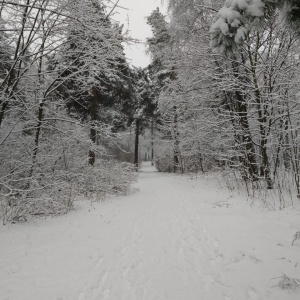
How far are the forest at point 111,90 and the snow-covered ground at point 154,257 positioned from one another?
3.37 ft

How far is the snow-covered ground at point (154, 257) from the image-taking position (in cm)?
281

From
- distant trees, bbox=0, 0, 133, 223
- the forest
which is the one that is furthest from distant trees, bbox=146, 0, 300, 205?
distant trees, bbox=0, 0, 133, 223

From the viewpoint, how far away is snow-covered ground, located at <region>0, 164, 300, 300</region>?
281cm

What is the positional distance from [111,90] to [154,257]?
39.2 ft

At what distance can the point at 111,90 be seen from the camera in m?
14.1

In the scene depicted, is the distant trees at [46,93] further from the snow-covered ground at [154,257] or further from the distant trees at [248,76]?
the distant trees at [248,76]

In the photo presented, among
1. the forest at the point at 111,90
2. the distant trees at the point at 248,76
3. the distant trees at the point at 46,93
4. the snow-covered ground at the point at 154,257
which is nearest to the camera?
the distant trees at the point at 248,76

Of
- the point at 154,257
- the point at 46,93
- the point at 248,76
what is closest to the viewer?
the point at 154,257

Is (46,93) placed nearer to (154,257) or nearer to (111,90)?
(154,257)

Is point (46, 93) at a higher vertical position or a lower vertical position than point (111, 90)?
lower

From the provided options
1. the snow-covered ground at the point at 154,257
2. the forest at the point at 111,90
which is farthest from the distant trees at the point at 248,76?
the snow-covered ground at the point at 154,257

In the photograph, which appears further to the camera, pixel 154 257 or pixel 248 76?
pixel 248 76

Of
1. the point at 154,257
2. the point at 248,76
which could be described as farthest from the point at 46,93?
the point at 248,76

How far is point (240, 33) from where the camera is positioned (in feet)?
8.22
